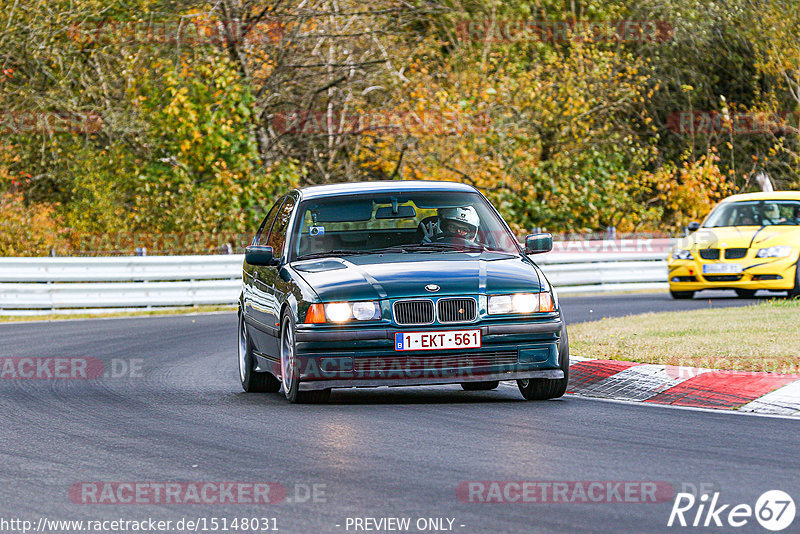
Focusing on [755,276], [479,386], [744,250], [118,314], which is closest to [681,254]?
[744,250]

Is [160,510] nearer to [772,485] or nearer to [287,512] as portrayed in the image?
[287,512]

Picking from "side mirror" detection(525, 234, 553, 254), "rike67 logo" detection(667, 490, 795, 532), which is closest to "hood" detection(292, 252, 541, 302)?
"side mirror" detection(525, 234, 553, 254)

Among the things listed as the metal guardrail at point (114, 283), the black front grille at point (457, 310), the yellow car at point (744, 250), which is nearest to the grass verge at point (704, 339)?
the black front grille at point (457, 310)

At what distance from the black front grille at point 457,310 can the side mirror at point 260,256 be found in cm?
191

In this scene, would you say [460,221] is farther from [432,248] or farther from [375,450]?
[375,450]

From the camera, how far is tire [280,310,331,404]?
10094 millimetres

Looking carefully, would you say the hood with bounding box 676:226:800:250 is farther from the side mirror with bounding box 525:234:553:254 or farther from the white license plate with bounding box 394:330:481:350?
the white license plate with bounding box 394:330:481:350

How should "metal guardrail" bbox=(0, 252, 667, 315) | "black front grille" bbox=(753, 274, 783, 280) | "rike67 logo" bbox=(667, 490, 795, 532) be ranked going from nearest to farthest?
"rike67 logo" bbox=(667, 490, 795, 532) < "black front grille" bbox=(753, 274, 783, 280) < "metal guardrail" bbox=(0, 252, 667, 315)

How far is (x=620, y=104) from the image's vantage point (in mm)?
40031

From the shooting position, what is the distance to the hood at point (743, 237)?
72.9 feet

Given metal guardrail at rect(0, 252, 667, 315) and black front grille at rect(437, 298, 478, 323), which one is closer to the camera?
black front grille at rect(437, 298, 478, 323)

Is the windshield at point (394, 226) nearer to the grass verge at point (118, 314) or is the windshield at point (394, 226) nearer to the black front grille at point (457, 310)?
the black front grille at point (457, 310)

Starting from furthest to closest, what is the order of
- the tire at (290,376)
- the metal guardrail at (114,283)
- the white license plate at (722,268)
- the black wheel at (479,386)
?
1. the metal guardrail at (114,283)
2. the white license plate at (722,268)
3. the black wheel at (479,386)
4. the tire at (290,376)

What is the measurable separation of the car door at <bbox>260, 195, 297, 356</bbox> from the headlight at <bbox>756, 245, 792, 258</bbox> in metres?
11.7
